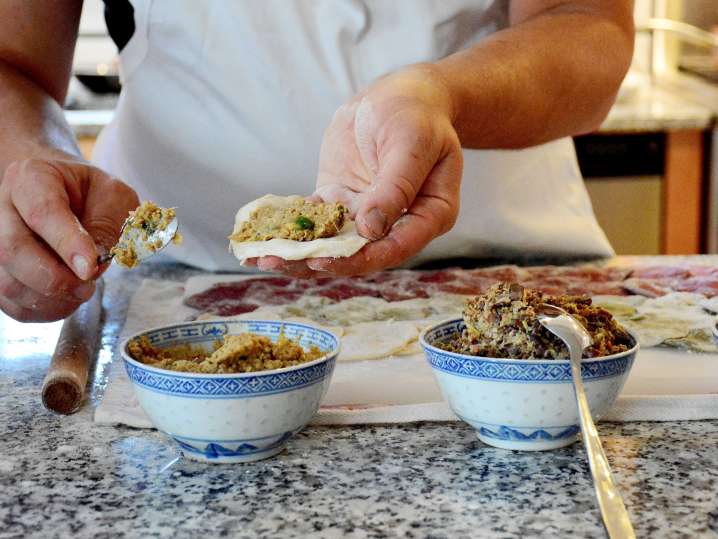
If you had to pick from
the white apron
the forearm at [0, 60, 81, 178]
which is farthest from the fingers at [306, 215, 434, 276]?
the white apron

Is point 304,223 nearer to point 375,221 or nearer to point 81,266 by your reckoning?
point 375,221

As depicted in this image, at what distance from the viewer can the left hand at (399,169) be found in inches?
51.3

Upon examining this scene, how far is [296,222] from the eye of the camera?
1.47 m

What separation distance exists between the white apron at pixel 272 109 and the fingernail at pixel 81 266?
2.55 ft

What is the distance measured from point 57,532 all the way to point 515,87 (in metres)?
1.13

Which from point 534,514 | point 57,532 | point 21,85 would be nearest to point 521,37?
point 21,85

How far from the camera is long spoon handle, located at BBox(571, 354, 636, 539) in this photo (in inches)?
34.9

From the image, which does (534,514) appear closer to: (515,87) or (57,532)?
(57,532)

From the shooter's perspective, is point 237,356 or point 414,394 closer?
point 237,356

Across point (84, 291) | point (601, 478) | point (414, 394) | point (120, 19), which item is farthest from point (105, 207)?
point (601, 478)

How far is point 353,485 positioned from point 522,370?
22cm

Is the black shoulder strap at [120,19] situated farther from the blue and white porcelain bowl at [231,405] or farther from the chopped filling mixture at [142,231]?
the blue and white porcelain bowl at [231,405]

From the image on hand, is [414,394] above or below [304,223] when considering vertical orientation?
below

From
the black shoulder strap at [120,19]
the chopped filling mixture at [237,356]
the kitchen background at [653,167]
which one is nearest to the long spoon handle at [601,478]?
the chopped filling mixture at [237,356]
